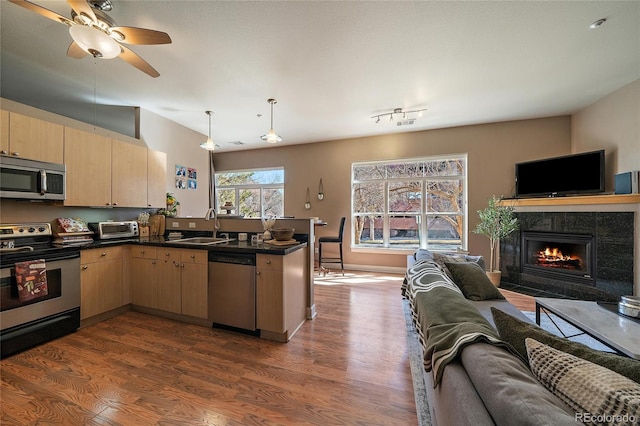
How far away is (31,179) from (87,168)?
50 cm

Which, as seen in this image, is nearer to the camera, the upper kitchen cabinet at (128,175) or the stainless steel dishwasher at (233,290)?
the stainless steel dishwasher at (233,290)

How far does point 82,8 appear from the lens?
1.55 m

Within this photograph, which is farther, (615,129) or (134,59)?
(615,129)

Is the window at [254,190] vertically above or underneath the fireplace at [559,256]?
above

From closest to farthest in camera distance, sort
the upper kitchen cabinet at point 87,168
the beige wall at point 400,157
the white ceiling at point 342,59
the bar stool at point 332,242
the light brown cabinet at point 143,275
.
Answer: the white ceiling at point 342,59, the upper kitchen cabinet at point 87,168, the light brown cabinet at point 143,275, the beige wall at point 400,157, the bar stool at point 332,242

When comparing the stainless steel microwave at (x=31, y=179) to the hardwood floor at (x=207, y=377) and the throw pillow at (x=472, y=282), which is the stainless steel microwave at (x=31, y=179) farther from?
the throw pillow at (x=472, y=282)

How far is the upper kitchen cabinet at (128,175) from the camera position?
Result: 9.73 feet

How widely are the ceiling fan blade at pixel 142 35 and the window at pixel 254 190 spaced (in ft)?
13.2

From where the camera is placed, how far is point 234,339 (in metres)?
2.25

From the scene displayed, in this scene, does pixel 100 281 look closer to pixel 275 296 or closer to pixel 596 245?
pixel 275 296

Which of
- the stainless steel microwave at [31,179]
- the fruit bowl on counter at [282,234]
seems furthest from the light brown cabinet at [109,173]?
the fruit bowl on counter at [282,234]

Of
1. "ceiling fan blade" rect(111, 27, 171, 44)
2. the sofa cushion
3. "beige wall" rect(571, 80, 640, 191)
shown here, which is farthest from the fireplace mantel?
"ceiling fan blade" rect(111, 27, 171, 44)

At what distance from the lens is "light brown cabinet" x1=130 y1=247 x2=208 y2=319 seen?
245cm

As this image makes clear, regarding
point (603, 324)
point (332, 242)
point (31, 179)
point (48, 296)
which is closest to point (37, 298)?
point (48, 296)
